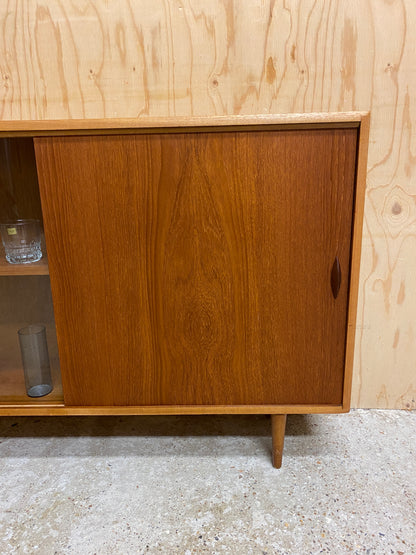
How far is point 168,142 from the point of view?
77cm

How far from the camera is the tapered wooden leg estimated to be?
95 cm

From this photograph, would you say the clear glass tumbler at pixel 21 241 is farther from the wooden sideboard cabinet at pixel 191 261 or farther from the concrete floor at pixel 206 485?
the concrete floor at pixel 206 485

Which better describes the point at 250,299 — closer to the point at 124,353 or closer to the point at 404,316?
Result: the point at 124,353

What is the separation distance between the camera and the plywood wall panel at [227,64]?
1.00 m

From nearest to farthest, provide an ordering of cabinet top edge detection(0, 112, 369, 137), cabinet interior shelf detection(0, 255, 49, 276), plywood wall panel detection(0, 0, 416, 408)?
1. cabinet top edge detection(0, 112, 369, 137)
2. cabinet interior shelf detection(0, 255, 49, 276)
3. plywood wall panel detection(0, 0, 416, 408)

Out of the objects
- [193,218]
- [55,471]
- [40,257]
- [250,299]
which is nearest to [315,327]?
[250,299]

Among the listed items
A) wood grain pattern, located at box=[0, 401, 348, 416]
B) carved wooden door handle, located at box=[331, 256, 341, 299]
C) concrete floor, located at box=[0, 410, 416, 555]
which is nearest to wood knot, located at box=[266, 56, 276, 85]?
carved wooden door handle, located at box=[331, 256, 341, 299]

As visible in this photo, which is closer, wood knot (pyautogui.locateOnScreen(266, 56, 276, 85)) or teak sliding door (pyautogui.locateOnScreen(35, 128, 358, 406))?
teak sliding door (pyautogui.locateOnScreen(35, 128, 358, 406))

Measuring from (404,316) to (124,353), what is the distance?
2.55ft

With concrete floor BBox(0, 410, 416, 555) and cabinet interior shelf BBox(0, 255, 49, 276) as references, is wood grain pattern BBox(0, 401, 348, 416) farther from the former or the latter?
cabinet interior shelf BBox(0, 255, 49, 276)

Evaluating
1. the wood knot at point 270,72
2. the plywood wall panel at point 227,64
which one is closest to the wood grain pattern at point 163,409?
the plywood wall panel at point 227,64

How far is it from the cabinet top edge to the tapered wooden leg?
24.5 inches

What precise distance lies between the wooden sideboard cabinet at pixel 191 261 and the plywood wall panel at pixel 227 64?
33 cm

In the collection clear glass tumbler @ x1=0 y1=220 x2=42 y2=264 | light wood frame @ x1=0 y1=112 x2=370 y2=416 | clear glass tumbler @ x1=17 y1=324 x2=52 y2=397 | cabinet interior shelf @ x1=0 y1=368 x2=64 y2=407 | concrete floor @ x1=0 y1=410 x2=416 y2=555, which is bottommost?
concrete floor @ x1=0 y1=410 x2=416 y2=555
